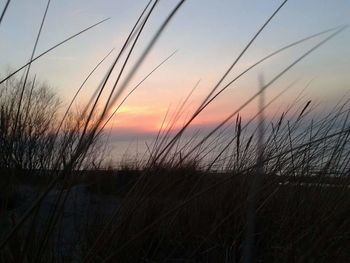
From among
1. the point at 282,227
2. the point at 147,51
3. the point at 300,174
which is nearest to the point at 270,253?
the point at 282,227

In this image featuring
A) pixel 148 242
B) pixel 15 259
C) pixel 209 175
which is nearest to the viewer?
pixel 15 259

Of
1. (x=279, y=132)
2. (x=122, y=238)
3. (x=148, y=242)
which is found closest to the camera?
(x=122, y=238)

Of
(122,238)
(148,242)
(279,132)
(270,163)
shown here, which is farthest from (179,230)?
(279,132)

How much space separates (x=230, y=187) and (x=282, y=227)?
364 mm

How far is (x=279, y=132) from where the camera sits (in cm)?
213

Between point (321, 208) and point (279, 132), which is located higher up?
point (279, 132)

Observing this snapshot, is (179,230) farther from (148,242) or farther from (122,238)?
(122,238)

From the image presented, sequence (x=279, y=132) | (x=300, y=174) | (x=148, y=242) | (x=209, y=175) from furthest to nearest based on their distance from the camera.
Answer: (x=279, y=132)
(x=209, y=175)
(x=300, y=174)
(x=148, y=242)

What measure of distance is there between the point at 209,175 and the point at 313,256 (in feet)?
2.58

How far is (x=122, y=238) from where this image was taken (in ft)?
3.74

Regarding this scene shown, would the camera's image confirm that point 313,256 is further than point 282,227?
No

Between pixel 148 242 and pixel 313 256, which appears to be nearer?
pixel 313 256

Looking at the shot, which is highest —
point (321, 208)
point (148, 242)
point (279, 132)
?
point (279, 132)

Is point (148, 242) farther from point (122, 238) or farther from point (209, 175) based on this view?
point (209, 175)
